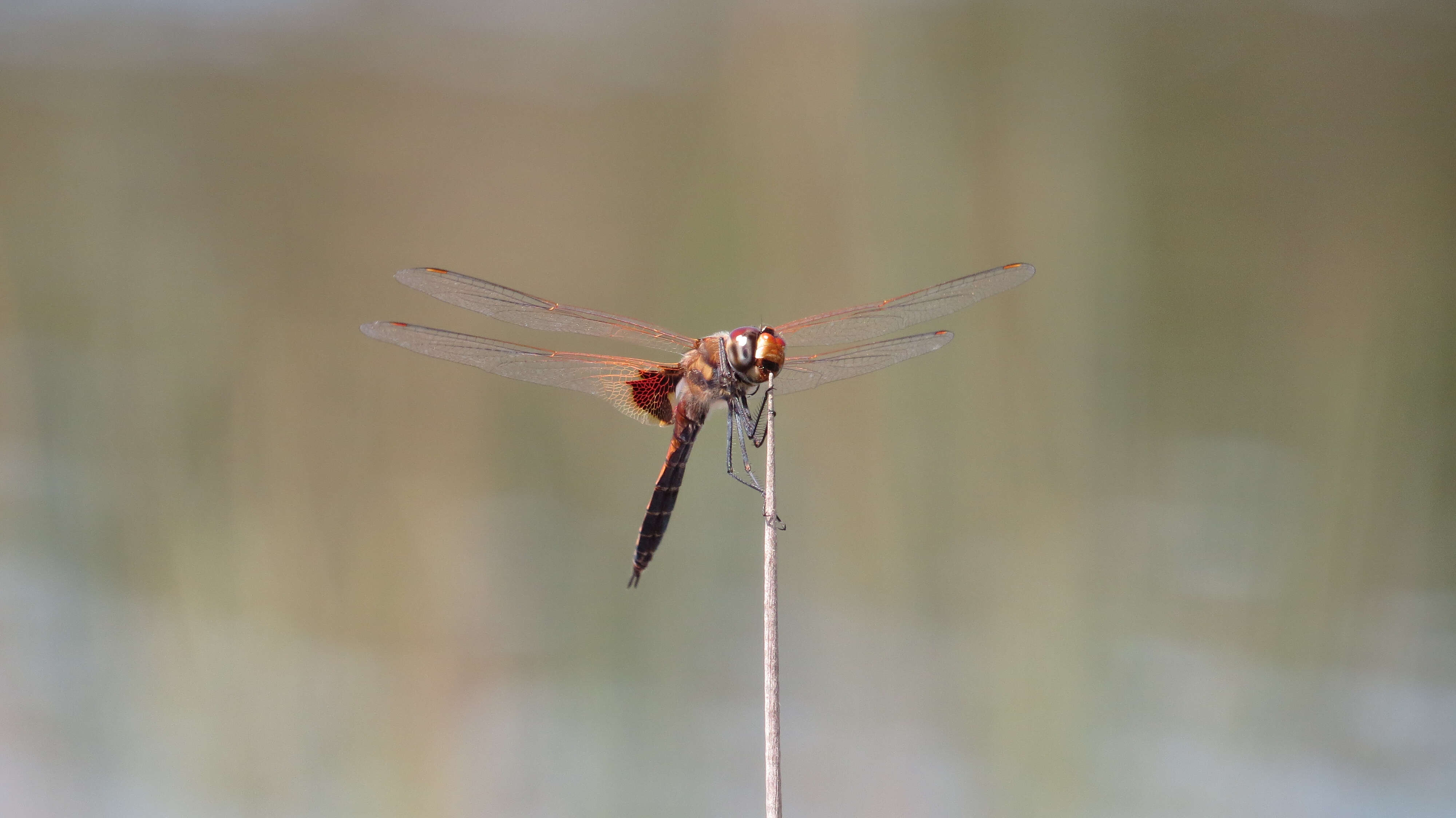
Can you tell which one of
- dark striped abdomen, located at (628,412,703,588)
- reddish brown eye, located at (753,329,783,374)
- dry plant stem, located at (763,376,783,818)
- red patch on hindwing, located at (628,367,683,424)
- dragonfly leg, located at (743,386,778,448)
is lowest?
dry plant stem, located at (763,376,783,818)

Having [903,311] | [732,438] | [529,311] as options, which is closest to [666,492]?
[732,438]

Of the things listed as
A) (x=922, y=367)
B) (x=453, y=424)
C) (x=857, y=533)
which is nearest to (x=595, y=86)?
(x=453, y=424)

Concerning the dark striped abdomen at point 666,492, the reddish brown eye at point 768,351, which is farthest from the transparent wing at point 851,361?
the dark striped abdomen at point 666,492

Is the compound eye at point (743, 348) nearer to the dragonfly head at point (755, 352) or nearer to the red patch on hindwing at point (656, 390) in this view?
the dragonfly head at point (755, 352)

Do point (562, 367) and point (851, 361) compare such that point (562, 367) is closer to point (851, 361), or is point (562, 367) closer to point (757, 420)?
point (757, 420)

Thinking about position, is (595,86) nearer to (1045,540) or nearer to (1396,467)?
(1045,540)

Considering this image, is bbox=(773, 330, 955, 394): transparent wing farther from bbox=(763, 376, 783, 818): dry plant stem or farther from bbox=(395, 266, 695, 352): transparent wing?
bbox=(763, 376, 783, 818): dry plant stem

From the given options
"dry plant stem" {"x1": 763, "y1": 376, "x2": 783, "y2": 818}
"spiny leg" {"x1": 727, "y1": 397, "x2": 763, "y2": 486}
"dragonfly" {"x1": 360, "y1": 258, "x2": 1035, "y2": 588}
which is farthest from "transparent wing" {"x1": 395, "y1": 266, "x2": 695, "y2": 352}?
"dry plant stem" {"x1": 763, "y1": 376, "x2": 783, "y2": 818}
